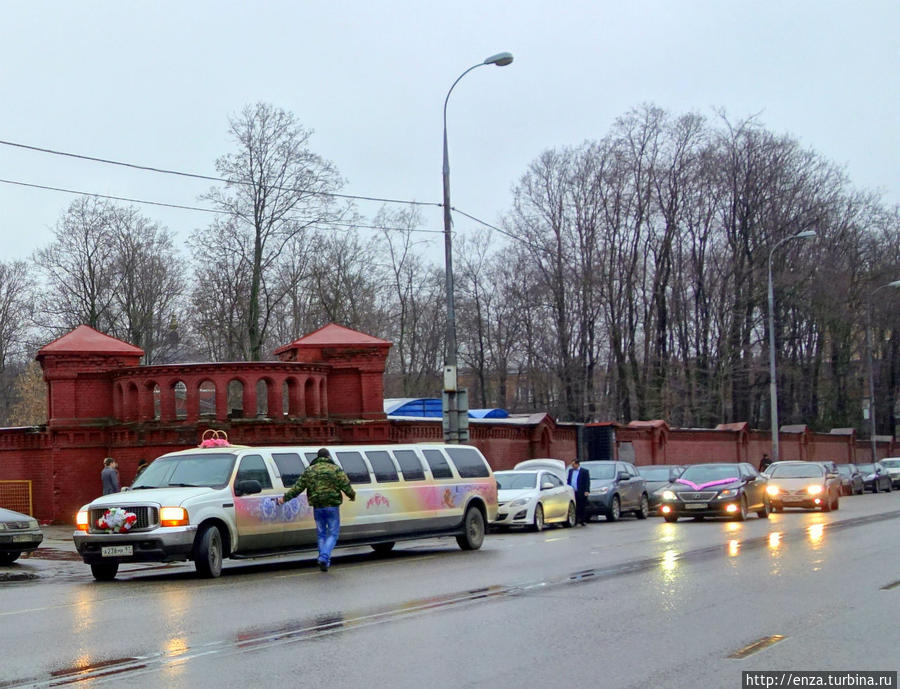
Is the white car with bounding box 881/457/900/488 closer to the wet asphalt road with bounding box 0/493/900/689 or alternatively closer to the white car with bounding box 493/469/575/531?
the white car with bounding box 493/469/575/531

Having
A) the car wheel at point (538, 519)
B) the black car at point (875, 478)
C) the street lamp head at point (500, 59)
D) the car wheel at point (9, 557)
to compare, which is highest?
the street lamp head at point (500, 59)

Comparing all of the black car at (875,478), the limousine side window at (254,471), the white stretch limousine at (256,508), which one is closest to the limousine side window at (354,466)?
the white stretch limousine at (256,508)

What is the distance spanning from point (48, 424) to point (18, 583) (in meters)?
12.8

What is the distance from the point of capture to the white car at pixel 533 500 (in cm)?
2503

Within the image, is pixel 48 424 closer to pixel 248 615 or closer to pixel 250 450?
pixel 250 450

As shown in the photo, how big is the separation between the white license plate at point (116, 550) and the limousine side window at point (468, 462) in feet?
21.7

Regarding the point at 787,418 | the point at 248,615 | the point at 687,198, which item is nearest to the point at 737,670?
the point at 248,615

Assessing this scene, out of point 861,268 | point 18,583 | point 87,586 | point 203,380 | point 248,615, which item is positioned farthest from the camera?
point 861,268

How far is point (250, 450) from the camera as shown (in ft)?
54.9

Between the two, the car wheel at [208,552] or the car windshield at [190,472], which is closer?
the car wheel at [208,552]

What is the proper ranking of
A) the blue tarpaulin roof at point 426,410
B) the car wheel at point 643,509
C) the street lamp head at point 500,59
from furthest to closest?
the blue tarpaulin roof at point 426,410 → the car wheel at point 643,509 → the street lamp head at point 500,59

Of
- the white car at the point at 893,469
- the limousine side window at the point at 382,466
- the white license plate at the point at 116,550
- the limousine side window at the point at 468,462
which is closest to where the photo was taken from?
the white license plate at the point at 116,550

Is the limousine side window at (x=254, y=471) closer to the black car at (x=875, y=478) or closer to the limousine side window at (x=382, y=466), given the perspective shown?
the limousine side window at (x=382, y=466)

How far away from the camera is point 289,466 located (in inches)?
674
